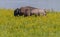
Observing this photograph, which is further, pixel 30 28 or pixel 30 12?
pixel 30 12

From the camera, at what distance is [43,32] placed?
9305mm

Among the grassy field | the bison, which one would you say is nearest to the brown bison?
the bison

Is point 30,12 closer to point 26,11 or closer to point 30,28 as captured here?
point 26,11

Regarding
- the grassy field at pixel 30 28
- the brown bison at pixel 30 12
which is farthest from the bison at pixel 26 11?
the grassy field at pixel 30 28

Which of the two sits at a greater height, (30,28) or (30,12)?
(30,12)

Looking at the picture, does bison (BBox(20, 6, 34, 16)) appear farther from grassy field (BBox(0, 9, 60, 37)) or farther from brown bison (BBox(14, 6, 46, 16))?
grassy field (BBox(0, 9, 60, 37))

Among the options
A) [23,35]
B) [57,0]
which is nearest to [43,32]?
[23,35]

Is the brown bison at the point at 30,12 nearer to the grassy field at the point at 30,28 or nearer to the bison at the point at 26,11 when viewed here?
the bison at the point at 26,11

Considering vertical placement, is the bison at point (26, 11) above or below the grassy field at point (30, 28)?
above

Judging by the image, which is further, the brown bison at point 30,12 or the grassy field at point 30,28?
the brown bison at point 30,12

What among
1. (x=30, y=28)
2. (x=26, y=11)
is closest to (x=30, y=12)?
(x=26, y=11)

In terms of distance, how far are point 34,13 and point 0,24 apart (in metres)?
3.14

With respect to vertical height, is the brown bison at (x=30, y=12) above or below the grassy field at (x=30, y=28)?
above

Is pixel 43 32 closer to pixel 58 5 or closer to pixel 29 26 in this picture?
pixel 29 26
